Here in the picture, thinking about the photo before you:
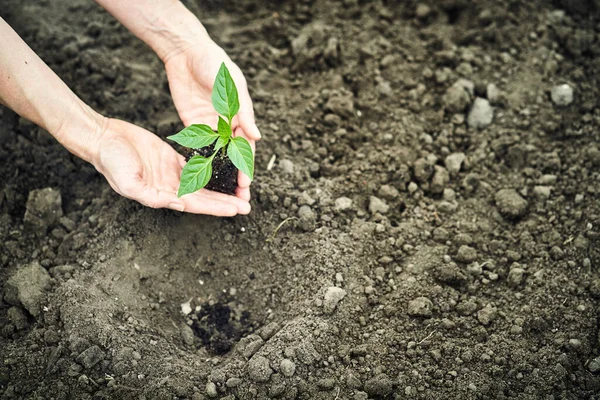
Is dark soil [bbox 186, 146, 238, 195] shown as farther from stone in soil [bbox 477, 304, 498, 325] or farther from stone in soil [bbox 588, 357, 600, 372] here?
stone in soil [bbox 588, 357, 600, 372]

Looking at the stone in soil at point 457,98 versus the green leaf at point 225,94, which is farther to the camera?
the stone in soil at point 457,98

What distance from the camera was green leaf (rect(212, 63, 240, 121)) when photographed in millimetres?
2527

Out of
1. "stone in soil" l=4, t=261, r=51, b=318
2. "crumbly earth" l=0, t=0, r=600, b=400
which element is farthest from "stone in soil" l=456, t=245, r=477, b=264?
"stone in soil" l=4, t=261, r=51, b=318

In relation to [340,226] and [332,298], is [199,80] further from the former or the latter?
[332,298]

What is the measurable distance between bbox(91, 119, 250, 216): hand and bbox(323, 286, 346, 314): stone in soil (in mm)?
637

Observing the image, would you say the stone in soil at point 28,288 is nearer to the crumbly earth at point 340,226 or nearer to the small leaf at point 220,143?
the crumbly earth at point 340,226

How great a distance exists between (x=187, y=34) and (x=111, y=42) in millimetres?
979

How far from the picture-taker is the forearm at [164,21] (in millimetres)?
3205

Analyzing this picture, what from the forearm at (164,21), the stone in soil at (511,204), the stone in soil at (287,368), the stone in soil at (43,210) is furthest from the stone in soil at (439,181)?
the stone in soil at (43,210)

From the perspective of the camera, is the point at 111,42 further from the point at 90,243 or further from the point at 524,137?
the point at 524,137

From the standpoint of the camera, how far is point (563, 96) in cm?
355

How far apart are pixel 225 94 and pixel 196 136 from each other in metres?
0.25

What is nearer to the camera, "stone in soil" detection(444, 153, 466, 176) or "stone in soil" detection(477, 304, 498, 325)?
"stone in soil" detection(477, 304, 498, 325)

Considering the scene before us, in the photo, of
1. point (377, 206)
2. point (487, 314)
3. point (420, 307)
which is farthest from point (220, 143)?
point (487, 314)
